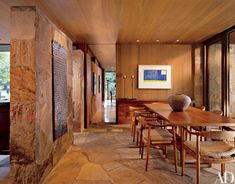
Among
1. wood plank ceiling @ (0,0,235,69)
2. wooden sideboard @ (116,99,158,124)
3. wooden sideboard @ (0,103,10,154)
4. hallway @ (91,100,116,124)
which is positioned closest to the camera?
wooden sideboard @ (0,103,10,154)

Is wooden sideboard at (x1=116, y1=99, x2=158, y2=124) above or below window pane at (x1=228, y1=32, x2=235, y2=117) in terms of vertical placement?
below

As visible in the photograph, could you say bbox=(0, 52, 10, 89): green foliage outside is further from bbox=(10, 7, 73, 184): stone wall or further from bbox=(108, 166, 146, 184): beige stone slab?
bbox=(108, 166, 146, 184): beige stone slab

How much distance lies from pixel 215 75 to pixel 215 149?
4.52 metres

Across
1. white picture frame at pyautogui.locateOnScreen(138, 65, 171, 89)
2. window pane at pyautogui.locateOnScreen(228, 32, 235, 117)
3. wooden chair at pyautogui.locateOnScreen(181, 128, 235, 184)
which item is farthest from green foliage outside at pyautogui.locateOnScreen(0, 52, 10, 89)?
wooden chair at pyautogui.locateOnScreen(181, 128, 235, 184)

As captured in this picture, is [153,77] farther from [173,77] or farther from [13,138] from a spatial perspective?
[13,138]

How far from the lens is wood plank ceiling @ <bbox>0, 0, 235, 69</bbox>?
3908mm

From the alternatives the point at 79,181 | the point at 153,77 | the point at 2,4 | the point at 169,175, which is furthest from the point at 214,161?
the point at 153,77

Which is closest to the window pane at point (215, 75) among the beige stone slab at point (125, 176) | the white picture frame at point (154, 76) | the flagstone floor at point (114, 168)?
the white picture frame at point (154, 76)

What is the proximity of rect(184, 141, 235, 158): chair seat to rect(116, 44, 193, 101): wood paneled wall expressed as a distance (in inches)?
187

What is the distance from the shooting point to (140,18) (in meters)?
4.74

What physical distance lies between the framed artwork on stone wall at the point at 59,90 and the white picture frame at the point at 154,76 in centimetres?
388

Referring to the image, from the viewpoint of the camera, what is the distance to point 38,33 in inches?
107

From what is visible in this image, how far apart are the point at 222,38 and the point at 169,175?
4537 mm

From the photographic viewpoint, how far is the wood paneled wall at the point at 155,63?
7555 mm
